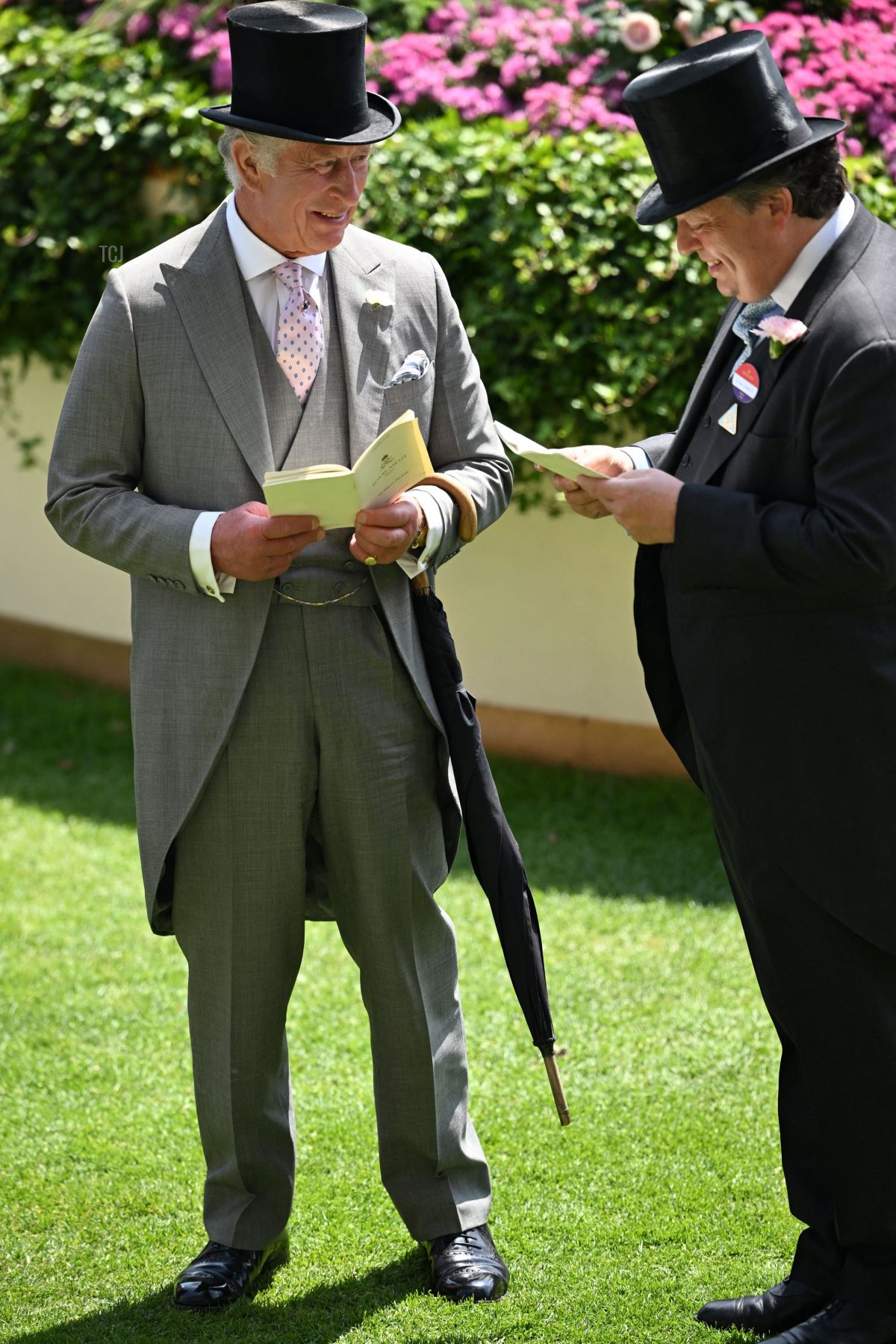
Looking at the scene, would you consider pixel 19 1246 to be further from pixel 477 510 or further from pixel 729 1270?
pixel 477 510

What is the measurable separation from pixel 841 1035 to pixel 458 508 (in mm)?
1173

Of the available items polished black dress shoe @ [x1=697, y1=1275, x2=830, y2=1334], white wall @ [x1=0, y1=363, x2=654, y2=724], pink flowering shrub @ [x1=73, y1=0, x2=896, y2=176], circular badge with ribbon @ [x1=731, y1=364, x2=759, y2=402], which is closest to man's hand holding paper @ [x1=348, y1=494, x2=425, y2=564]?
circular badge with ribbon @ [x1=731, y1=364, x2=759, y2=402]

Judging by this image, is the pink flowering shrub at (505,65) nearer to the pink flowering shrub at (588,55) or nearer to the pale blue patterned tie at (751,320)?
the pink flowering shrub at (588,55)

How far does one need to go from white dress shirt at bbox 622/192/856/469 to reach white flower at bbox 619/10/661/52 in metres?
3.78

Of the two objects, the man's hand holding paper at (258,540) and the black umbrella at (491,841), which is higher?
the man's hand holding paper at (258,540)

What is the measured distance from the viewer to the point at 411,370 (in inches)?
112

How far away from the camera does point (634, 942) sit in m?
4.66

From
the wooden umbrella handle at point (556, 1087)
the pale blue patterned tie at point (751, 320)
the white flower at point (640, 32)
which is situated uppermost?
the white flower at point (640, 32)

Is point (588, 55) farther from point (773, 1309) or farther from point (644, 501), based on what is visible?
point (773, 1309)

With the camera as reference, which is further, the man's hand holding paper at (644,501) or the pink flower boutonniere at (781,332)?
the man's hand holding paper at (644,501)

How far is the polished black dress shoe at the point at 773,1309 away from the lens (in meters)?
2.80

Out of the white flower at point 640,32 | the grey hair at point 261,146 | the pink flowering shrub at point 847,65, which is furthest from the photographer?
the white flower at point 640,32

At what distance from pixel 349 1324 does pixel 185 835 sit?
981 mm

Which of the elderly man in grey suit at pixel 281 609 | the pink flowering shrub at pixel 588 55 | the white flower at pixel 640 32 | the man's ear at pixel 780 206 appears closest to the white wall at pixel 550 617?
the pink flowering shrub at pixel 588 55
